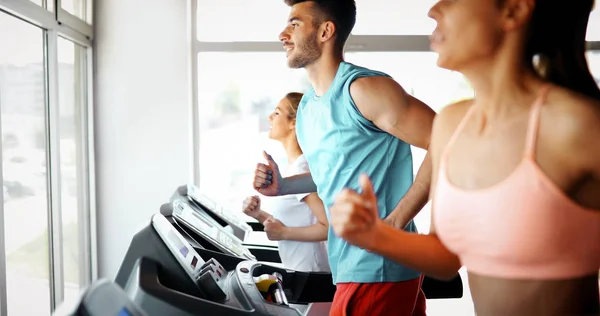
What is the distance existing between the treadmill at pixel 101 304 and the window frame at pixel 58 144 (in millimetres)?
2294

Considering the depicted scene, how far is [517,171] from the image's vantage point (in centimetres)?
84

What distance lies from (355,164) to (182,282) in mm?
554

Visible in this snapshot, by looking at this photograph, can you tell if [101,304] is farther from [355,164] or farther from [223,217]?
[223,217]

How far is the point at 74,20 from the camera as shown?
157 inches

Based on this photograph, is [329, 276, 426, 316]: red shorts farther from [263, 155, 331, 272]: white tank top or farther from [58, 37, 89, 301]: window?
[58, 37, 89, 301]: window

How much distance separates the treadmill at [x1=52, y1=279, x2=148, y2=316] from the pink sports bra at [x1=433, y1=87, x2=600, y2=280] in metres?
0.49

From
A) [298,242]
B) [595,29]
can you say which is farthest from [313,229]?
[595,29]

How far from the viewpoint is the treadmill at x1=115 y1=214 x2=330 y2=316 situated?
1.24 m

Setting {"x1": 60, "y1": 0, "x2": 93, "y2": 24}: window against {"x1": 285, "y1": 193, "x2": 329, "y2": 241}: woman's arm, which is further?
{"x1": 60, "y1": 0, "x2": 93, "y2": 24}: window

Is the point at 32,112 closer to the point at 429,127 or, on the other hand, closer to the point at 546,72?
the point at 429,127

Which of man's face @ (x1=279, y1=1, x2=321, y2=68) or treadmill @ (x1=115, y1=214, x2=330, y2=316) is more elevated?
man's face @ (x1=279, y1=1, x2=321, y2=68)

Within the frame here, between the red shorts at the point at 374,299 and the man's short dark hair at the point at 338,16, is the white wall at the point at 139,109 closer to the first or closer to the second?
the man's short dark hair at the point at 338,16

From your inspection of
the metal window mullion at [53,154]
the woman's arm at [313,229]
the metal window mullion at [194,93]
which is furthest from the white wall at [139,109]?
the woman's arm at [313,229]

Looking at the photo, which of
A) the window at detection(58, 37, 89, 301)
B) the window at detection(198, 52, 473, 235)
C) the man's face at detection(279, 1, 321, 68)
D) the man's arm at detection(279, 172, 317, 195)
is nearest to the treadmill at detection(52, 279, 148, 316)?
the man's face at detection(279, 1, 321, 68)
